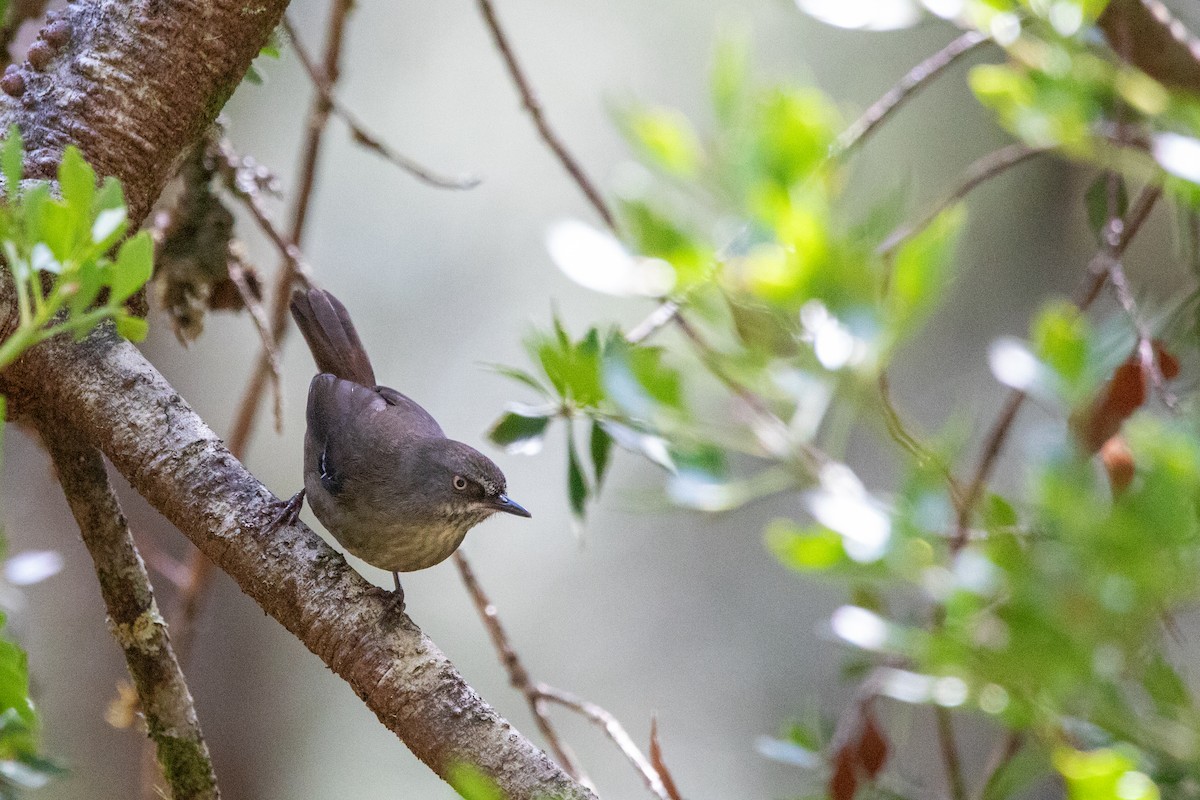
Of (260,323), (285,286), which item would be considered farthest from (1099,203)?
(285,286)

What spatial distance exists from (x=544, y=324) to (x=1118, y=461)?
11.5 feet

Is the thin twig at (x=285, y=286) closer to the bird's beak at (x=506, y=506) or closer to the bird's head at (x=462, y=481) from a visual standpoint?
the bird's head at (x=462, y=481)

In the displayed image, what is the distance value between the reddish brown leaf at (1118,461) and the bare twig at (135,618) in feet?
4.83

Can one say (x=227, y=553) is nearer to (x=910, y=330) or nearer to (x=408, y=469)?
(x=408, y=469)

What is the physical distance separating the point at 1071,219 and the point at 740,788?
3.00 m

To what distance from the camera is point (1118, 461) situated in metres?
1.43

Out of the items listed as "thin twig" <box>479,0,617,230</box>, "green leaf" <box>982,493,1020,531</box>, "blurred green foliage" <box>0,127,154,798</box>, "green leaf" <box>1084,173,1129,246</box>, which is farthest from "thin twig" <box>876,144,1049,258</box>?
"blurred green foliage" <box>0,127,154,798</box>

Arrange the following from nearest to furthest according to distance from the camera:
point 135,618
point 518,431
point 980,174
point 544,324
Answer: point 135,618
point 518,431
point 980,174
point 544,324

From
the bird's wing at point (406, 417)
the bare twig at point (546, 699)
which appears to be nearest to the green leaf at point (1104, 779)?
the bare twig at point (546, 699)

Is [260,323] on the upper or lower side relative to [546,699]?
upper

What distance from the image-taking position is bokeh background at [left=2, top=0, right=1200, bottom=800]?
15.8 feet

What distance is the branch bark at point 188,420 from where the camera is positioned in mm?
1527

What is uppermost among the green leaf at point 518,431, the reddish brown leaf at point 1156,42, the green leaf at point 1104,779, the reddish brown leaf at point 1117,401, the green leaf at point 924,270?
the reddish brown leaf at point 1156,42

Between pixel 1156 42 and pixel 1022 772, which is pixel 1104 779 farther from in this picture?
pixel 1156 42
